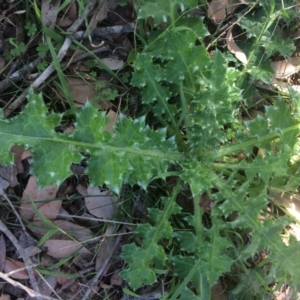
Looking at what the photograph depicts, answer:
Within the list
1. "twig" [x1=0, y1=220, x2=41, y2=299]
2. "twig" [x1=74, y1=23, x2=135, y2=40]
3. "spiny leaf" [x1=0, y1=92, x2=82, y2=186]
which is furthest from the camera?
"twig" [x1=74, y1=23, x2=135, y2=40]

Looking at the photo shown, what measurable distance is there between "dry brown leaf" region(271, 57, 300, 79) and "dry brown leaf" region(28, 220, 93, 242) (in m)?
1.17

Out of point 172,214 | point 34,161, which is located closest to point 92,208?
point 172,214

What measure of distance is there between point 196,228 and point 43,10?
1204 mm

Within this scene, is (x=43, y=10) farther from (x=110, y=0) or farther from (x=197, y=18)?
(x=197, y=18)

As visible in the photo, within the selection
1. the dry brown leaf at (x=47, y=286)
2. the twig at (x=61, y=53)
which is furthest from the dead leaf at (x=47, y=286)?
the twig at (x=61, y=53)

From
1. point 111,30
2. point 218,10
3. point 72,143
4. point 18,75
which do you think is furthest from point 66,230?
point 218,10

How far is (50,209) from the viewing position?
2.21 meters

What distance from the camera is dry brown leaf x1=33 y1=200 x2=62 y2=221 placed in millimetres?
2205

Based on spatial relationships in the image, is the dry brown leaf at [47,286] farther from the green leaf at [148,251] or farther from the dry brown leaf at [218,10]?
the dry brown leaf at [218,10]

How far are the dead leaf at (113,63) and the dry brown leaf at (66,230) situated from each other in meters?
0.75

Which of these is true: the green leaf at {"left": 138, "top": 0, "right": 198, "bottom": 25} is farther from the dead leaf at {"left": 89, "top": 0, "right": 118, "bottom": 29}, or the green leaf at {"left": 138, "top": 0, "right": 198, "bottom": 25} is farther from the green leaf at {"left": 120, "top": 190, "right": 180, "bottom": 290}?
the green leaf at {"left": 120, "top": 190, "right": 180, "bottom": 290}

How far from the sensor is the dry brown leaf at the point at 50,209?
7.23 feet

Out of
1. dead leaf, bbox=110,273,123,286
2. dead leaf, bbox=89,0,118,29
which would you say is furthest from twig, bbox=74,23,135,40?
dead leaf, bbox=110,273,123,286

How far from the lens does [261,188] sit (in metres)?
2.07
